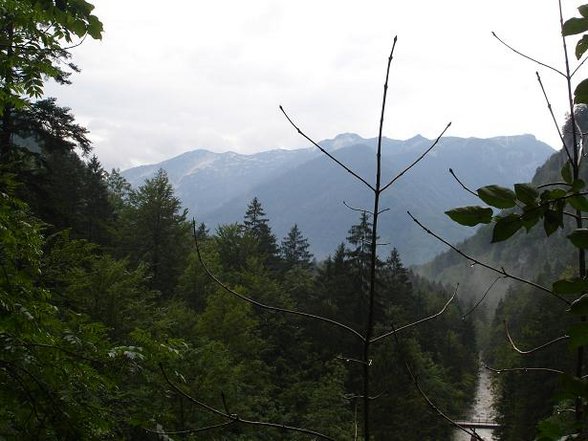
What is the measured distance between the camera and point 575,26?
1.17 m

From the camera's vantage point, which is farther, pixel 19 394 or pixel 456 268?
pixel 456 268

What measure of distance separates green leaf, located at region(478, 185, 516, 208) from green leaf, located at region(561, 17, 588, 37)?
449 millimetres

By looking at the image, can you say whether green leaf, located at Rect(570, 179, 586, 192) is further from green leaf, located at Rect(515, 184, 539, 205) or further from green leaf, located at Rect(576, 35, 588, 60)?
green leaf, located at Rect(576, 35, 588, 60)

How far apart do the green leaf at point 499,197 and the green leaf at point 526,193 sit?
4cm

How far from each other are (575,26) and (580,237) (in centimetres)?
51

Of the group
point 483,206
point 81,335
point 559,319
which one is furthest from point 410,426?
point 483,206

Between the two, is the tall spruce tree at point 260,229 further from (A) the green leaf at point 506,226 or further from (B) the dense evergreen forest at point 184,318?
(A) the green leaf at point 506,226

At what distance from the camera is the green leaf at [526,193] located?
3.55ft

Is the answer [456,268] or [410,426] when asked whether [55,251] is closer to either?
[410,426]

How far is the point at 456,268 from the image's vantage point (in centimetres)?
19725

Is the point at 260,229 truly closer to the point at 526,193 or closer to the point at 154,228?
the point at 154,228

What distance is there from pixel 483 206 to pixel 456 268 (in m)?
208

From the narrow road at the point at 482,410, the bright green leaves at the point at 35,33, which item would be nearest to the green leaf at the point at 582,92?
the bright green leaves at the point at 35,33

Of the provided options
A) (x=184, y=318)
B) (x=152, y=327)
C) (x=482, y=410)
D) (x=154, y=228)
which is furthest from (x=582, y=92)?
(x=482, y=410)
